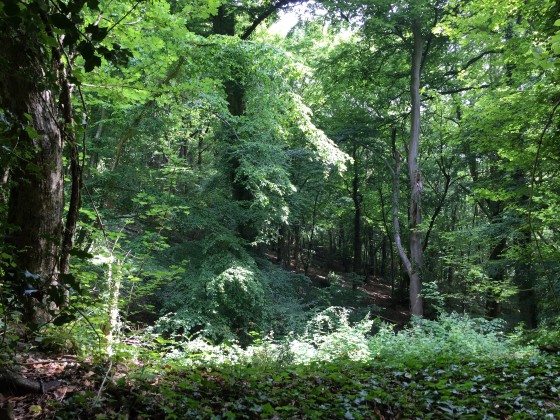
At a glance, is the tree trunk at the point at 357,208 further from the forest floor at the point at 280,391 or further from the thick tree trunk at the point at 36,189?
the thick tree trunk at the point at 36,189

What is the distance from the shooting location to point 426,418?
10.2ft

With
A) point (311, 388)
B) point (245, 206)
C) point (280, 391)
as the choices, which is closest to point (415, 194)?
point (245, 206)

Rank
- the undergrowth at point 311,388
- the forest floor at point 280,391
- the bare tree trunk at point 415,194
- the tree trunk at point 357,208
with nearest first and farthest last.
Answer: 1. the forest floor at point 280,391
2. the undergrowth at point 311,388
3. the bare tree trunk at point 415,194
4. the tree trunk at point 357,208

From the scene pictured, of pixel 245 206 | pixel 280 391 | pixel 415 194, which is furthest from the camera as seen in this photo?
pixel 415 194

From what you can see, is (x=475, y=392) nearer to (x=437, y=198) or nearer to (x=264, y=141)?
(x=264, y=141)

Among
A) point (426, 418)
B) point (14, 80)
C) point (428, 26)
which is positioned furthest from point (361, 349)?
point (428, 26)

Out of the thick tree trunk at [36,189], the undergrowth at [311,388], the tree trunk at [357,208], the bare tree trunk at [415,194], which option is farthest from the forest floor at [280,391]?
the tree trunk at [357,208]

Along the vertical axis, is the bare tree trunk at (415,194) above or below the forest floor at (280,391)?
above

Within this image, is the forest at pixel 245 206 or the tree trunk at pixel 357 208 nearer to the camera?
the forest at pixel 245 206

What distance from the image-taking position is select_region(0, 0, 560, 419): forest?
263 centimetres

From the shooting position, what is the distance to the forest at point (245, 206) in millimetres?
2631

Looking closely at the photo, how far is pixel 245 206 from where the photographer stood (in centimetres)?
1083

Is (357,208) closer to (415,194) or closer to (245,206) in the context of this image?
(415,194)


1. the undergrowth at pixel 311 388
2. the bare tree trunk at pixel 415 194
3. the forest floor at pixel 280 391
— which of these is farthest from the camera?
the bare tree trunk at pixel 415 194
